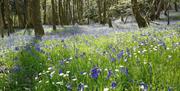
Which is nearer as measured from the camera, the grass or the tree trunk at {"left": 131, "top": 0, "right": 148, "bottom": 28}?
the grass

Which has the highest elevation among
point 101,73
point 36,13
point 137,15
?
point 36,13

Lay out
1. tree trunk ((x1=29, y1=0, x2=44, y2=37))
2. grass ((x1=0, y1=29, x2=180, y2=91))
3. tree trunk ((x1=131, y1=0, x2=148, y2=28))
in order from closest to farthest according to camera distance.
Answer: grass ((x1=0, y1=29, x2=180, y2=91)), tree trunk ((x1=29, y1=0, x2=44, y2=37)), tree trunk ((x1=131, y1=0, x2=148, y2=28))

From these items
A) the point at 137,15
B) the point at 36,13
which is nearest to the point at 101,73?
the point at 36,13

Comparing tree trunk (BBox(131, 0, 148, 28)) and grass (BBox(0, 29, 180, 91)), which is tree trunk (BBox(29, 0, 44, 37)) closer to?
tree trunk (BBox(131, 0, 148, 28))

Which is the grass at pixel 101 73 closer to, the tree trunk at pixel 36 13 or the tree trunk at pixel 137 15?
the tree trunk at pixel 36 13

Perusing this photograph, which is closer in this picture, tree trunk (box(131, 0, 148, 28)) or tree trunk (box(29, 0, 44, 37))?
tree trunk (box(29, 0, 44, 37))

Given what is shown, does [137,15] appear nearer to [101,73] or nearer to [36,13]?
[36,13]

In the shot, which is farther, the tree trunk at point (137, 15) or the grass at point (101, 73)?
the tree trunk at point (137, 15)

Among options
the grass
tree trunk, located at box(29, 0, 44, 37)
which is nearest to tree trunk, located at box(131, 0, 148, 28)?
tree trunk, located at box(29, 0, 44, 37)

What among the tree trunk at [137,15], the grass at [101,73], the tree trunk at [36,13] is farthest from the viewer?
the tree trunk at [137,15]

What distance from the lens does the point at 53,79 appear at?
15.5 ft

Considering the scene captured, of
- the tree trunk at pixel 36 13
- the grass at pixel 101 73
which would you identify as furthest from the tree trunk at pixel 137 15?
the grass at pixel 101 73

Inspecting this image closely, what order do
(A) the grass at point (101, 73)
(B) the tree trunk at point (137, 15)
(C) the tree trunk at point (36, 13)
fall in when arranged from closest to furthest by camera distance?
(A) the grass at point (101, 73)
(C) the tree trunk at point (36, 13)
(B) the tree trunk at point (137, 15)

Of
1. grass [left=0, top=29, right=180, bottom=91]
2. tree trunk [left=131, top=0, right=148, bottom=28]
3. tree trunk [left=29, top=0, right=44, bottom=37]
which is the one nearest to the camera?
grass [left=0, top=29, right=180, bottom=91]
